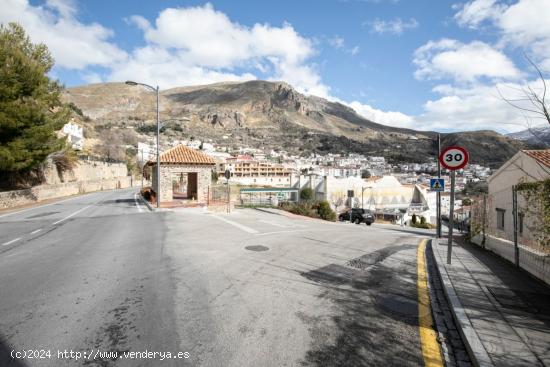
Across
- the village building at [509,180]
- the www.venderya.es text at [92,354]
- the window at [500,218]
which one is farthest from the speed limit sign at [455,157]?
the window at [500,218]

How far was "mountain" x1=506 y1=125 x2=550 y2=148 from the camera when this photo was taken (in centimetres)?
462

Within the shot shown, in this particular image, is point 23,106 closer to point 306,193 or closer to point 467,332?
point 467,332

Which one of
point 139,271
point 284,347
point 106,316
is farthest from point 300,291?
point 139,271

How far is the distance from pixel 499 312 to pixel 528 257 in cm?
339

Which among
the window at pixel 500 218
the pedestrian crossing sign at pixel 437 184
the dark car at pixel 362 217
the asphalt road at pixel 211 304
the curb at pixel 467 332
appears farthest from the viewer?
the dark car at pixel 362 217

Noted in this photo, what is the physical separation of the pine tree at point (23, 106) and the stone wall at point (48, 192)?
2341 millimetres

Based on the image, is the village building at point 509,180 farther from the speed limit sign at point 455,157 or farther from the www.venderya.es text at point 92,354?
the www.venderya.es text at point 92,354

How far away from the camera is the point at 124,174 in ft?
227

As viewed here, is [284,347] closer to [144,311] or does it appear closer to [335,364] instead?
[335,364]

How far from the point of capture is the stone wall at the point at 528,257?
5859 millimetres

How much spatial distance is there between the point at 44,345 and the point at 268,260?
14.8ft

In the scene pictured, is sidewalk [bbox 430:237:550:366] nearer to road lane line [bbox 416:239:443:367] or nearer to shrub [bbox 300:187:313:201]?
road lane line [bbox 416:239:443:367]

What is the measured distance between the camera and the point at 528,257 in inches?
265

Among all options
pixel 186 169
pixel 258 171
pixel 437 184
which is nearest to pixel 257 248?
pixel 437 184
